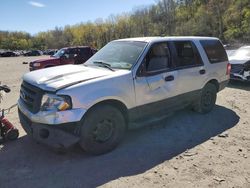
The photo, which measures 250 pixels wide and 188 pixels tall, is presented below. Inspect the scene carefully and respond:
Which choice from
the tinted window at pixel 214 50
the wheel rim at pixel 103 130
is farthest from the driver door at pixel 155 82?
the tinted window at pixel 214 50

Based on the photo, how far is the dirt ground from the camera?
12.2 ft

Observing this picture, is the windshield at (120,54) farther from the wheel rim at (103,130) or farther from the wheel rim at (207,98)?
the wheel rim at (207,98)

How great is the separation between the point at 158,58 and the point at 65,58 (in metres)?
9.62

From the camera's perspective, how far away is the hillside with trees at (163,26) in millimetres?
57344

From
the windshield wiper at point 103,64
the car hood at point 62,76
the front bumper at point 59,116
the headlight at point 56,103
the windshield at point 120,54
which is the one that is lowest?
the front bumper at point 59,116

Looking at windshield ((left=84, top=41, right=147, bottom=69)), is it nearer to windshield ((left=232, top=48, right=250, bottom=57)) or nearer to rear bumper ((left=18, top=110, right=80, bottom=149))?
rear bumper ((left=18, top=110, right=80, bottom=149))

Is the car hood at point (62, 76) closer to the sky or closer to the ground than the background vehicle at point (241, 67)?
closer to the sky

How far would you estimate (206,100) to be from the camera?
6.62m

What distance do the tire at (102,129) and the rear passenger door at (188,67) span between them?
1.63 metres

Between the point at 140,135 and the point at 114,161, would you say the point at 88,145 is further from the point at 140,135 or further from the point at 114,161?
the point at 140,135

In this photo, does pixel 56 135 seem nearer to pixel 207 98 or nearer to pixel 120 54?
pixel 120 54

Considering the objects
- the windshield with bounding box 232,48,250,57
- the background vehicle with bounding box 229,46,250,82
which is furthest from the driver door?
the windshield with bounding box 232,48,250,57

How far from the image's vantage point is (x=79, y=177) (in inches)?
149

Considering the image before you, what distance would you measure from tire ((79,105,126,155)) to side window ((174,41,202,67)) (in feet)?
6.04
